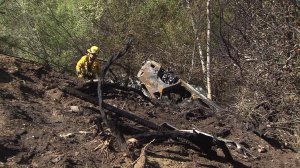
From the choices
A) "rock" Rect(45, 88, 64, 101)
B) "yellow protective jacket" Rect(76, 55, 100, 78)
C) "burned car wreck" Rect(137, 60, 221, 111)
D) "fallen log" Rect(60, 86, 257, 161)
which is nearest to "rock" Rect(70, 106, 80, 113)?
"rock" Rect(45, 88, 64, 101)

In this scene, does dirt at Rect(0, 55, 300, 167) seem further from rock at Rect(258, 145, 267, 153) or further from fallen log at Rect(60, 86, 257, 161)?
fallen log at Rect(60, 86, 257, 161)

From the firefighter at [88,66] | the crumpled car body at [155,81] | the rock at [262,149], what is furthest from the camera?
the firefighter at [88,66]

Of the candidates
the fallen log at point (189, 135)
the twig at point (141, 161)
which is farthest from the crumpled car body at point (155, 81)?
the twig at point (141, 161)

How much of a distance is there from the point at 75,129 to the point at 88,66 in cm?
Result: 429

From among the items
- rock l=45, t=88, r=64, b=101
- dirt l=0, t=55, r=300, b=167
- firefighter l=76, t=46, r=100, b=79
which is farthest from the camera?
firefighter l=76, t=46, r=100, b=79

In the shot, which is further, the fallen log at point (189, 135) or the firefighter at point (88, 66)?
the firefighter at point (88, 66)

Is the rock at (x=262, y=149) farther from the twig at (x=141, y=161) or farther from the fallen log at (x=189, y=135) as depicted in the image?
the twig at (x=141, y=161)

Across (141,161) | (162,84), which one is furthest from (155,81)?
(141,161)

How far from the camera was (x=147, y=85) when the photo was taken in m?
10.6

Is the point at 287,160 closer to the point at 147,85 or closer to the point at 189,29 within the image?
the point at 147,85

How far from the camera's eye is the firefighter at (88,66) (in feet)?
36.2

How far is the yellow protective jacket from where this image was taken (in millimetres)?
11047

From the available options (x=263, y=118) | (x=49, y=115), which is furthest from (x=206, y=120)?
(x=49, y=115)

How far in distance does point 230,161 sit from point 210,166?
393 millimetres
